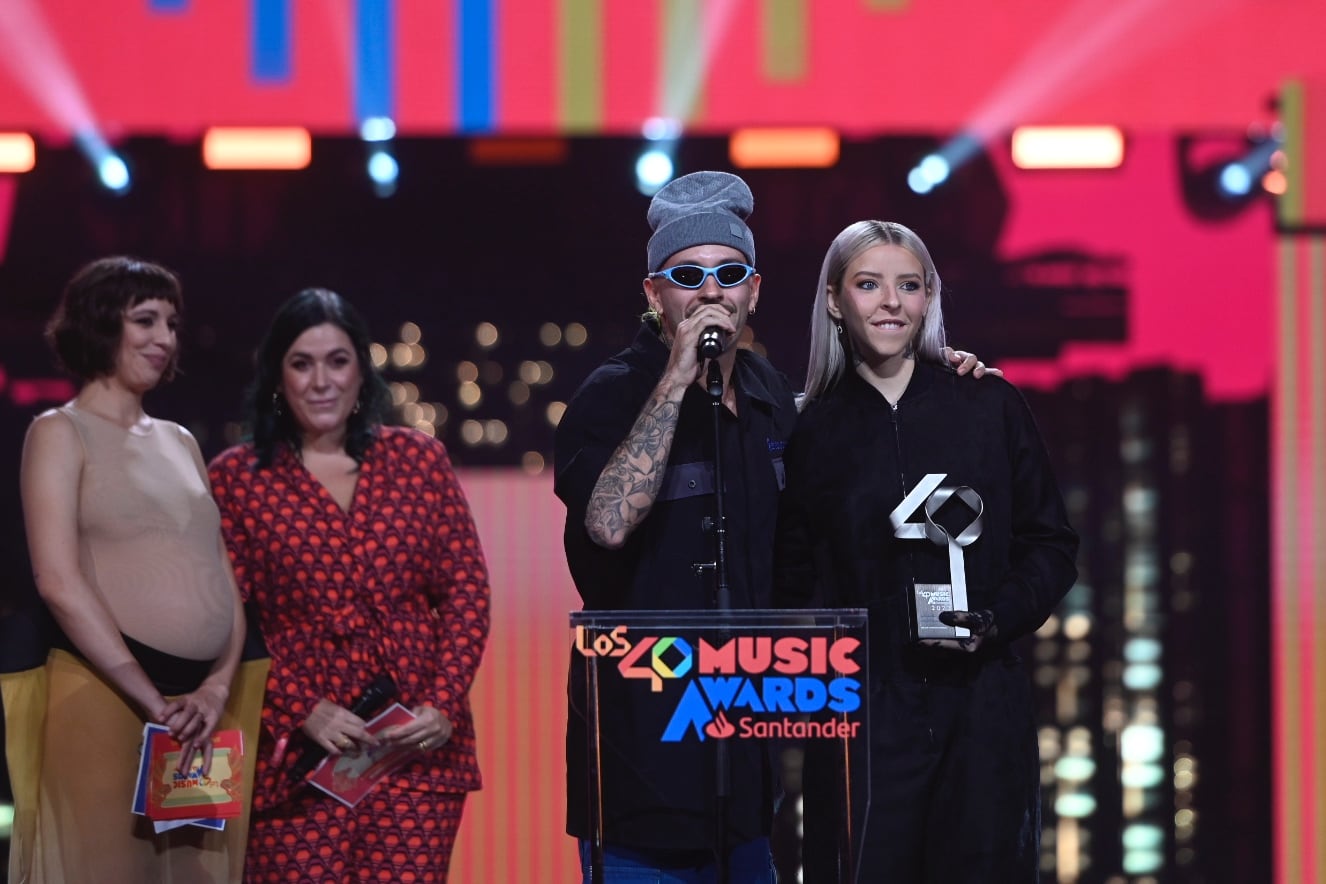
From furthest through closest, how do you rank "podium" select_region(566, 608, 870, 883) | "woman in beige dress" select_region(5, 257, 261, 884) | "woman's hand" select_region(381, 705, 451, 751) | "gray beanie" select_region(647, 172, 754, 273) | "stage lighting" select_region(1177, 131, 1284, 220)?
1. "stage lighting" select_region(1177, 131, 1284, 220)
2. "woman's hand" select_region(381, 705, 451, 751)
3. "woman in beige dress" select_region(5, 257, 261, 884)
4. "gray beanie" select_region(647, 172, 754, 273)
5. "podium" select_region(566, 608, 870, 883)

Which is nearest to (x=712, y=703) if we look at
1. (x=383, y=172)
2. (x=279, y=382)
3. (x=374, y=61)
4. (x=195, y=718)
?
(x=195, y=718)

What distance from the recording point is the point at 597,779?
2162 mm

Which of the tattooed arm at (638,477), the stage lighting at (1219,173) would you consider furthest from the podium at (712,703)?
the stage lighting at (1219,173)

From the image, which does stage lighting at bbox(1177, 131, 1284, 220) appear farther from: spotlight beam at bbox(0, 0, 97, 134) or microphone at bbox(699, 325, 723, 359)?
spotlight beam at bbox(0, 0, 97, 134)

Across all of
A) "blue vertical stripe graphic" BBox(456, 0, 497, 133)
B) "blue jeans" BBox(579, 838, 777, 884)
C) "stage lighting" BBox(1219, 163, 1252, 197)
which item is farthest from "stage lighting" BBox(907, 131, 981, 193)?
"blue jeans" BBox(579, 838, 777, 884)

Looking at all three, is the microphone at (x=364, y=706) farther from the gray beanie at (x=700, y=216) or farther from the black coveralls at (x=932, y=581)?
the gray beanie at (x=700, y=216)

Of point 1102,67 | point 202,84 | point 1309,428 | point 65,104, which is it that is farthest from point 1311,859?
point 65,104

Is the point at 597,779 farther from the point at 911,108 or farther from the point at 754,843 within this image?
the point at 911,108

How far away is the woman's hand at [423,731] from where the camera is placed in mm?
3029

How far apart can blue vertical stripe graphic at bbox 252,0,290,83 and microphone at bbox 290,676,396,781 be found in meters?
2.32

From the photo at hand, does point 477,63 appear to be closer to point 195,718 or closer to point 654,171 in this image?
point 654,171

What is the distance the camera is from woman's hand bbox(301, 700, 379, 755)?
3004 millimetres

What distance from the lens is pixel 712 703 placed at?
2.14 meters

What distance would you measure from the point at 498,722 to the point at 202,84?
2065 millimetres
